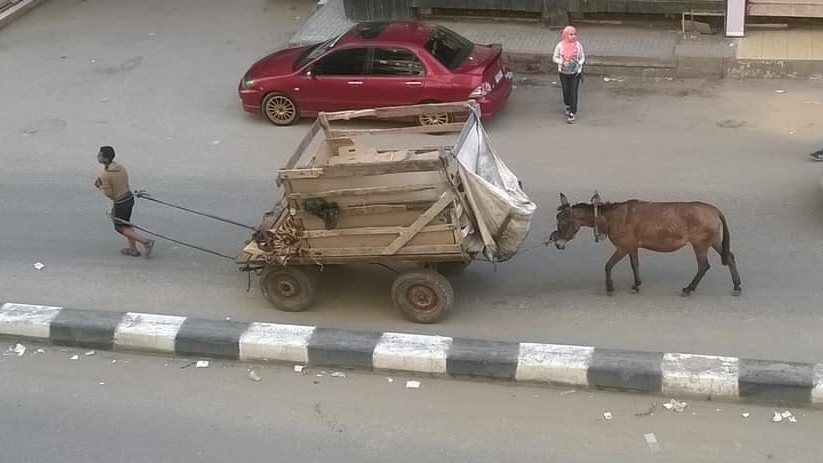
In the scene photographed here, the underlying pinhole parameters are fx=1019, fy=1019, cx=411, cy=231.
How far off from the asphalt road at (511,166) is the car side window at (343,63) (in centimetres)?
97

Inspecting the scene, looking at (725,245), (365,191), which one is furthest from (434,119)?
(725,245)

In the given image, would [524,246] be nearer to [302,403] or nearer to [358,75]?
[302,403]

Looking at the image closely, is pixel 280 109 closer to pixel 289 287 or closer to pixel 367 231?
pixel 289 287

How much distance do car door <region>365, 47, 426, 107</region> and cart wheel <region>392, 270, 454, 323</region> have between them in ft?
16.3

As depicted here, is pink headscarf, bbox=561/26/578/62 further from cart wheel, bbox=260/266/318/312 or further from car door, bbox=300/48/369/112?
cart wheel, bbox=260/266/318/312

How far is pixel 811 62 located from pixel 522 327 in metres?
7.98

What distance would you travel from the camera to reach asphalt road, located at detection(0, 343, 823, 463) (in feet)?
25.7

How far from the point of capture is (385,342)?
9.05 m

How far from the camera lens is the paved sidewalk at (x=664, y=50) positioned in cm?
1518

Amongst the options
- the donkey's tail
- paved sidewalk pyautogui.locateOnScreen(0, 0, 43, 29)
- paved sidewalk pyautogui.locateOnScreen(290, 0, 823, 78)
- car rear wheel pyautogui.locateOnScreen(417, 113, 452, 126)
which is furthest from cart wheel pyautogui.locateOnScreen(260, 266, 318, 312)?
paved sidewalk pyautogui.locateOnScreen(0, 0, 43, 29)

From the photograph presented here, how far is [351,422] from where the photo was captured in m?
8.35

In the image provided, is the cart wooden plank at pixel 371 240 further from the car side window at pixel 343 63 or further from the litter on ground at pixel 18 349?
the car side window at pixel 343 63

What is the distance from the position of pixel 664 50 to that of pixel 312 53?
5501 mm

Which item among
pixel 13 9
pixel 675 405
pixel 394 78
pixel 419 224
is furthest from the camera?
pixel 13 9
